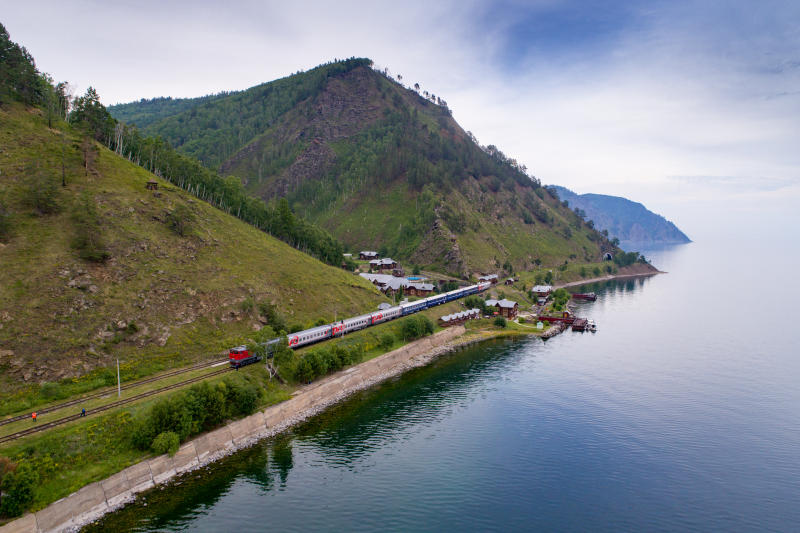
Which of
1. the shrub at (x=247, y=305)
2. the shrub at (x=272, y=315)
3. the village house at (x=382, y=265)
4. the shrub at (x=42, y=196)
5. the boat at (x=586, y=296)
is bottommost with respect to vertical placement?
the boat at (x=586, y=296)

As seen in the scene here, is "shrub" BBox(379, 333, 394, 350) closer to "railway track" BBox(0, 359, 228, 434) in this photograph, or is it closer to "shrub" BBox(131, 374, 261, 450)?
"railway track" BBox(0, 359, 228, 434)

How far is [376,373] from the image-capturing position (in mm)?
84812

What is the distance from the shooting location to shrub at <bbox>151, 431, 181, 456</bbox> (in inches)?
1861

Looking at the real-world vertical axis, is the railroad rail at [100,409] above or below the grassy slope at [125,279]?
below

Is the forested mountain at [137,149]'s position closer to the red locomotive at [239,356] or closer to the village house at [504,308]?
the village house at [504,308]

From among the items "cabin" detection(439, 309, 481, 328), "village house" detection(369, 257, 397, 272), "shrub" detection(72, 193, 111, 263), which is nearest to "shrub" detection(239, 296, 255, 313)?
"shrub" detection(72, 193, 111, 263)

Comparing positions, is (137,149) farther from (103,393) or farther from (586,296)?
(586,296)

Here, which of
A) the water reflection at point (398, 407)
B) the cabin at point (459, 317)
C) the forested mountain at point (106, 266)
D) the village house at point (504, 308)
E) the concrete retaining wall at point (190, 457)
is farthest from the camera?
the village house at point (504, 308)

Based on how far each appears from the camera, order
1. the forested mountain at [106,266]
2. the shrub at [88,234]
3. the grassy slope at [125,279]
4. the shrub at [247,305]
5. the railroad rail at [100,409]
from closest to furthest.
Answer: the railroad rail at [100,409] < the grassy slope at [125,279] < the forested mountain at [106,266] < the shrub at [88,234] < the shrub at [247,305]

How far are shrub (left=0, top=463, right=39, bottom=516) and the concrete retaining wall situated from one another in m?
1.16

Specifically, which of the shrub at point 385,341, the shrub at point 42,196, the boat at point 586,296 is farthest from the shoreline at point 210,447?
the boat at point 586,296

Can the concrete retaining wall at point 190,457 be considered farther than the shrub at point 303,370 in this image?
No

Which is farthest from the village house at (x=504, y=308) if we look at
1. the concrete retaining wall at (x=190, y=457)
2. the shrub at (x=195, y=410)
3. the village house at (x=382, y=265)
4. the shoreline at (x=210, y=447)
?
the shrub at (x=195, y=410)

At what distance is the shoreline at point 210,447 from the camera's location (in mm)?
39000
